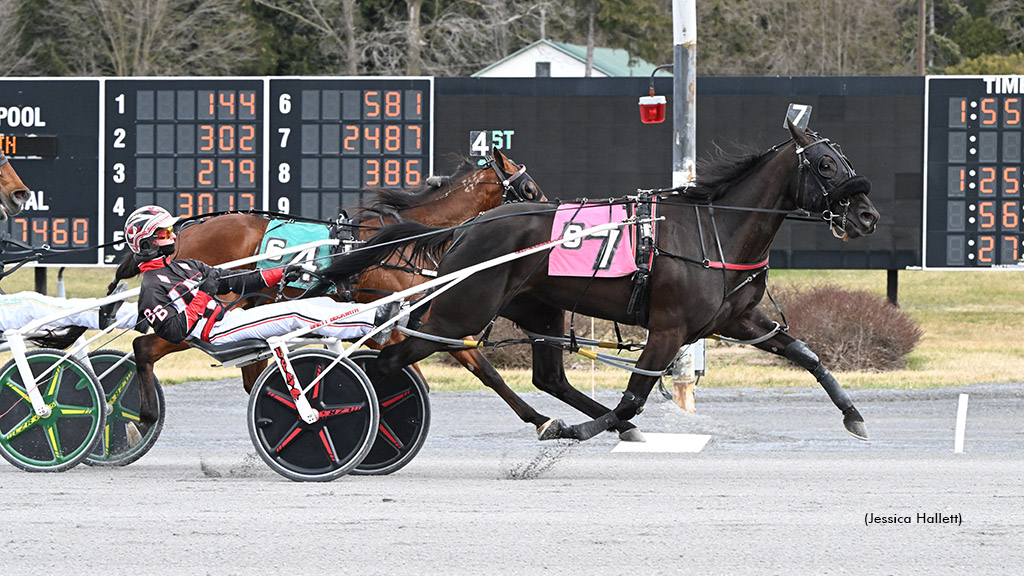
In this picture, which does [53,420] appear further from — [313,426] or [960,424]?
[960,424]

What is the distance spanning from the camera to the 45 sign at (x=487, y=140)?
52.3 feet

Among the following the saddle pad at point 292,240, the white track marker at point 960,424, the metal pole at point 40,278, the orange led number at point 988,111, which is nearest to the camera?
the saddle pad at point 292,240

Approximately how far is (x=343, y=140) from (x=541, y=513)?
10.7 metres

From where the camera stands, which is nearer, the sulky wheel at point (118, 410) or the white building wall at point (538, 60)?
the sulky wheel at point (118, 410)

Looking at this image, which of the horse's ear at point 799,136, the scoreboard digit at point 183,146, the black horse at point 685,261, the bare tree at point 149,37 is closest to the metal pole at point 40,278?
the scoreboard digit at point 183,146

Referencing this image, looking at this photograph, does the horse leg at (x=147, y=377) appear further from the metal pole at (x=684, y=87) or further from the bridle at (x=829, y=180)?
the metal pole at (x=684, y=87)

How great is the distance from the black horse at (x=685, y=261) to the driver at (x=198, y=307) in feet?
1.18

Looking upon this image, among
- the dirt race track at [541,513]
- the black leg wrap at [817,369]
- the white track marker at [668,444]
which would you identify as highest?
the black leg wrap at [817,369]

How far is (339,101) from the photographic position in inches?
662

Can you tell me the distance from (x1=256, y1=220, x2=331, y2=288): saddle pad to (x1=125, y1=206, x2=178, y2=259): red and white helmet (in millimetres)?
1370

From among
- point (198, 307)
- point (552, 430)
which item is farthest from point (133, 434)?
point (552, 430)

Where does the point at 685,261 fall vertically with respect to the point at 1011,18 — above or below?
below

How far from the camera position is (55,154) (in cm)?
1716

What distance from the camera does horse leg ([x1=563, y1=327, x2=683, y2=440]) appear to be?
7.73 m
